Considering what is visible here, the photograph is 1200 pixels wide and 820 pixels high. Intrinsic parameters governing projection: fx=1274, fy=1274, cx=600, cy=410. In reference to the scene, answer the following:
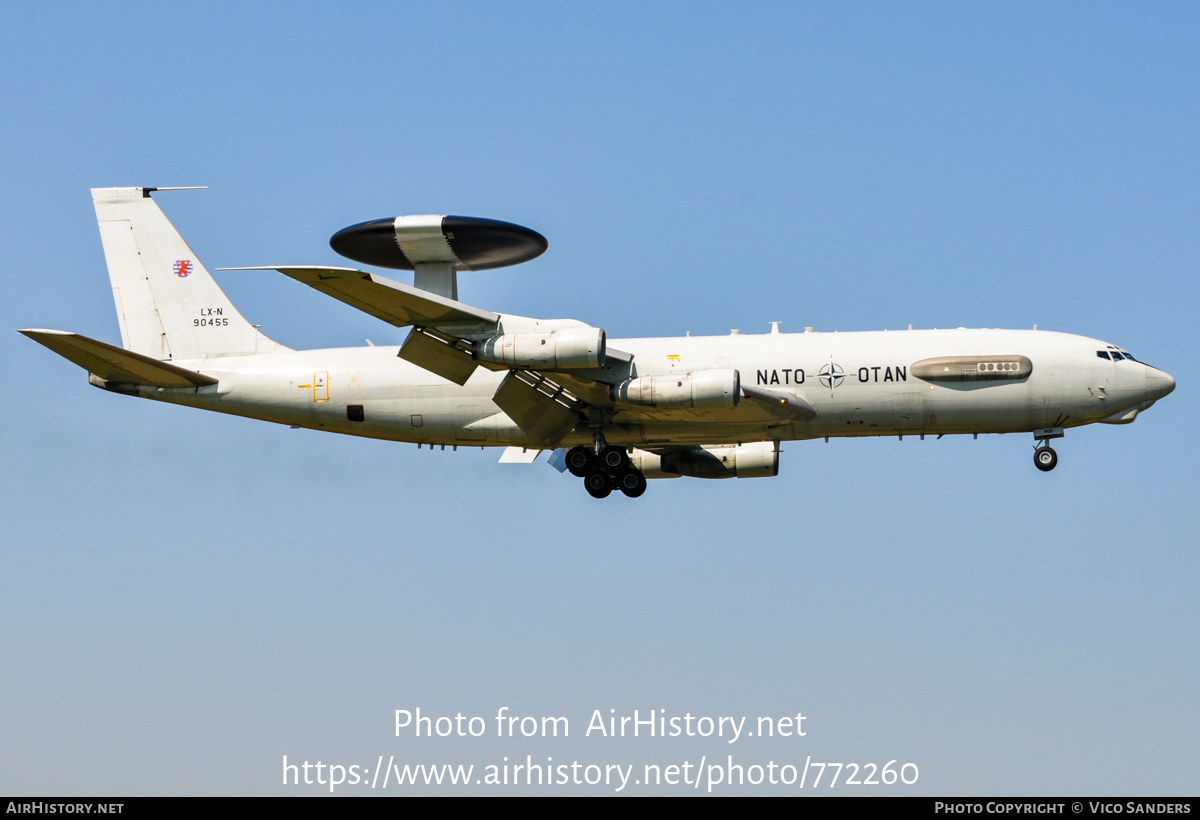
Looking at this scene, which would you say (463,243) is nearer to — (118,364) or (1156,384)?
(118,364)

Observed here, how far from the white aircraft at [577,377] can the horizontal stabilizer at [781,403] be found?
0.05 m

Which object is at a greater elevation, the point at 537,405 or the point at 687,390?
the point at 687,390

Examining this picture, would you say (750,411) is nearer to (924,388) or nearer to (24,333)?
(924,388)

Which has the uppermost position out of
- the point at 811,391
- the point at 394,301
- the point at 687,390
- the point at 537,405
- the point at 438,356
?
the point at 394,301

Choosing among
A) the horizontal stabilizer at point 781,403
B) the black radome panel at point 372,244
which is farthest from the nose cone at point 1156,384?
the black radome panel at point 372,244

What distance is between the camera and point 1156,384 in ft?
112

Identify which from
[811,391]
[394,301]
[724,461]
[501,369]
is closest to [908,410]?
[811,391]

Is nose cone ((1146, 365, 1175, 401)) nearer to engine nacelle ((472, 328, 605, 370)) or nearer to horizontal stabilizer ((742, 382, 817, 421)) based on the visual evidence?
horizontal stabilizer ((742, 382, 817, 421))

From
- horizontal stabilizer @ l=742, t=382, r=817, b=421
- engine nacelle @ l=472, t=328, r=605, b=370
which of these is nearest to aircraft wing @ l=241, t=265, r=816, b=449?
horizontal stabilizer @ l=742, t=382, r=817, b=421

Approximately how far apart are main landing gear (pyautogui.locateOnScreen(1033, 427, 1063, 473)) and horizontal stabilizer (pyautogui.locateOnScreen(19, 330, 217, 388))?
920 inches

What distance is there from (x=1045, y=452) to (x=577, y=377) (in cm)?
1311

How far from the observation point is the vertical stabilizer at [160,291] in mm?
38562

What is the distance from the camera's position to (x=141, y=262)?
3978 centimetres
